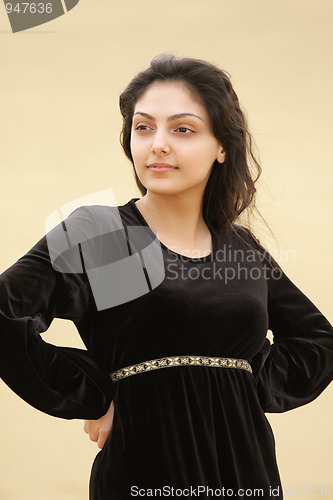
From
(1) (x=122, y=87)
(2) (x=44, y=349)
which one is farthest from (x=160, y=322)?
(1) (x=122, y=87)

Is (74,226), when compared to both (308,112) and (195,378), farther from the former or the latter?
(308,112)

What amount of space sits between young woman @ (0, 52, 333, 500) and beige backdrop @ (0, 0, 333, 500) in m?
2.10

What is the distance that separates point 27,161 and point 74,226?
2.30 m

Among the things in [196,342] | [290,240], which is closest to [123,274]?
[196,342]

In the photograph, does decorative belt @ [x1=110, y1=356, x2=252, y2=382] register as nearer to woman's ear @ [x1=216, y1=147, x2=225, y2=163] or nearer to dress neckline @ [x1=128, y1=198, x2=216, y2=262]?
dress neckline @ [x1=128, y1=198, x2=216, y2=262]

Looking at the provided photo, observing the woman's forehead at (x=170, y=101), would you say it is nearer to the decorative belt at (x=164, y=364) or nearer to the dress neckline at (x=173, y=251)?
the dress neckline at (x=173, y=251)

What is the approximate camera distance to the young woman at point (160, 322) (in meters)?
1.44

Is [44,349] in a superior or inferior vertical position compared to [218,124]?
inferior

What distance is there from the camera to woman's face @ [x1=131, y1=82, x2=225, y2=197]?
1.53 m

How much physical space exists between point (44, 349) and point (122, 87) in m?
2.52

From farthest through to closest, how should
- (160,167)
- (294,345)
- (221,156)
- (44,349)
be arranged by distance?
(294,345) → (221,156) → (160,167) → (44,349)

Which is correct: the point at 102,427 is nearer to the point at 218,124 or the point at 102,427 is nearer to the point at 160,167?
the point at 160,167

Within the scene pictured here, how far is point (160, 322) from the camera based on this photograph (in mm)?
1438

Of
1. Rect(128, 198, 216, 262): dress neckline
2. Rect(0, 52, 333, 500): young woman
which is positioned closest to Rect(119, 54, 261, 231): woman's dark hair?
Rect(0, 52, 333, 500): young woman
